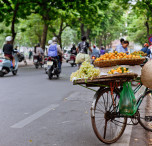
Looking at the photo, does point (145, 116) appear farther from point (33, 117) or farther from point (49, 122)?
point (33, 117)

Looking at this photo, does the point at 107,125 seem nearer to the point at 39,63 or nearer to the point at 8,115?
the point at 8,115

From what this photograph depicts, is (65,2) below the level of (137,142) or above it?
above

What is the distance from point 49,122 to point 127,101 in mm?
1919

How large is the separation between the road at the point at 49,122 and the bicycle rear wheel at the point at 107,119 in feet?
0.43

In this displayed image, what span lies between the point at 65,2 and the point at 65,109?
66.2ft

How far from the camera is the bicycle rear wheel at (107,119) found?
4.74 m

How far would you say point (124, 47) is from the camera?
10664mm

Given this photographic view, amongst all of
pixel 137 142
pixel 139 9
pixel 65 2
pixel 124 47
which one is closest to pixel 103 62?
pixel 137 142

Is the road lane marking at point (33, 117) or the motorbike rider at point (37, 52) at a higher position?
the motorbike rider at point (37, 52)

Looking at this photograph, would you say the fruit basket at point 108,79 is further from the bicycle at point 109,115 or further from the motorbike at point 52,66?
the motorbike at point 52,66

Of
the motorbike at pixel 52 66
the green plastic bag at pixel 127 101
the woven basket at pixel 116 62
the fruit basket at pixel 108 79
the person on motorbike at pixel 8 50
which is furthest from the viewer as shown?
the person on motorbike at pixel 8 50

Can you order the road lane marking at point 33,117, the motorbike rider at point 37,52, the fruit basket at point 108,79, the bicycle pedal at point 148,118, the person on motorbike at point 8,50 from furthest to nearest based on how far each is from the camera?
1. the motorbike rider at point 37,52
2. the person on motorbike at point 8,50
3. the road lane marking at point 33,117
4. the bicycle pedal at point 148,118
5. the fruit basket at point 108,79

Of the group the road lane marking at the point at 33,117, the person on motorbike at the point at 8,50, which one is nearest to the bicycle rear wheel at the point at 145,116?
the road lane marking at the point at 33,117

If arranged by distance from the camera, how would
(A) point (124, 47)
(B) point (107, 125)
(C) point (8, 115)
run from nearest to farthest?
(B) point (107, 125)
(C) point (8, 115)
(A) point (124, 47)
